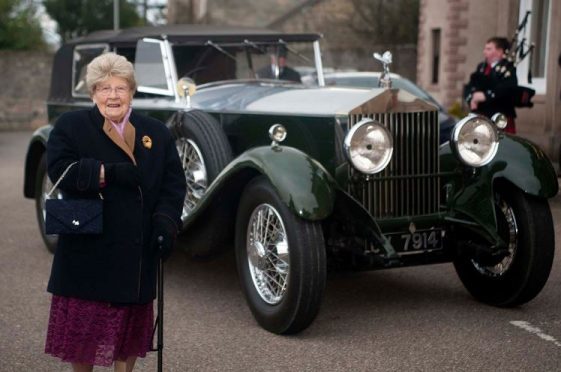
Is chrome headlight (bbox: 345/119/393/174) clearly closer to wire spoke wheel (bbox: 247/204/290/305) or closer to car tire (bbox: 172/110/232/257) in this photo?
wire spoke wheel (bbox: 247/204/290/305)

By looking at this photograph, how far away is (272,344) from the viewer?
5199 millimetres

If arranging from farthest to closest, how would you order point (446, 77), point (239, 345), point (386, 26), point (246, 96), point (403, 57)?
point (386, 26), point (403, 57), point (446, 77), point (246, 96), point (239, 345)

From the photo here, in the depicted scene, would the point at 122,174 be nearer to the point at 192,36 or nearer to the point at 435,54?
the point at 192,36

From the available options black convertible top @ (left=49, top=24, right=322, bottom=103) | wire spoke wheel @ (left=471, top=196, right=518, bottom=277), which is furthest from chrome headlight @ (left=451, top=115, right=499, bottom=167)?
black convertible top @ (left=49, top=24, right=322, bottom=103)

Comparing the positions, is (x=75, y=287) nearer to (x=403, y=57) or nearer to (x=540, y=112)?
(x=540, y=112)

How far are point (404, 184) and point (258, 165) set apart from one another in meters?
0.99

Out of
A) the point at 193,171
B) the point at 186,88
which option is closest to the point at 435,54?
the point at 186,88

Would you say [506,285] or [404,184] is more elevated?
[404,184]

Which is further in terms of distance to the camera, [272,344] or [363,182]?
[363,182]

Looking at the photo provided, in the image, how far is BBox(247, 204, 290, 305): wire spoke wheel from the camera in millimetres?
5395

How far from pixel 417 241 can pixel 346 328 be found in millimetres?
703

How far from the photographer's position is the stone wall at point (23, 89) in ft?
88.5

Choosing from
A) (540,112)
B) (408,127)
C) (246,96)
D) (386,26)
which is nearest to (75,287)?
(408,127)

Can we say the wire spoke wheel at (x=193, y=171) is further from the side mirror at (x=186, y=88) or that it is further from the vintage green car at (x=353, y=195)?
the side mirror at (x=186, y=88)
